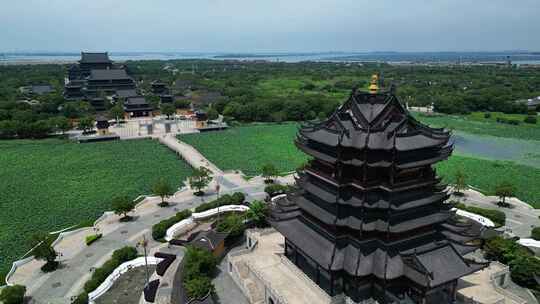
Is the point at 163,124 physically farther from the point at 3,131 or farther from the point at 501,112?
the point at 501,112

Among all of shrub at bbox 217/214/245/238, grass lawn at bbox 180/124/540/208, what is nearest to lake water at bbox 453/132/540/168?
grass lawn at bbox 180/124/540/208

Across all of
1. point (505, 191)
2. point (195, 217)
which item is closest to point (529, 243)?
point (505, 191)

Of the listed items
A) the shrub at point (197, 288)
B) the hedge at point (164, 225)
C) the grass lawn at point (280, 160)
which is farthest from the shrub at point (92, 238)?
the grass lawn at point (280, 160)

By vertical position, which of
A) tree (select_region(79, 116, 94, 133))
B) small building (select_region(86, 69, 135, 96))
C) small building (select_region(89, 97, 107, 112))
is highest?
small building (select_region(86, 69, 135, 96))

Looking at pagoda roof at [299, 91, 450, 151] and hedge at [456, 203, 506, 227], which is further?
hedge at [456, 203, 506, 227]

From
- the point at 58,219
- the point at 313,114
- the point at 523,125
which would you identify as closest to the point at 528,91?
the point at 523,125

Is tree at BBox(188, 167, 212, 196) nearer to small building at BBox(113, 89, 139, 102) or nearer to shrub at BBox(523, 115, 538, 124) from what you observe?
small building at BBox(113, 89, 139, 102)

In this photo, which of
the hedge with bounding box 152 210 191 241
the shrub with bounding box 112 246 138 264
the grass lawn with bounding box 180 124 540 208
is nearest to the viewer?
the shrub with bounding box 112 246 138 264

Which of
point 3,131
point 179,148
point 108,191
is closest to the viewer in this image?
point 108,191
